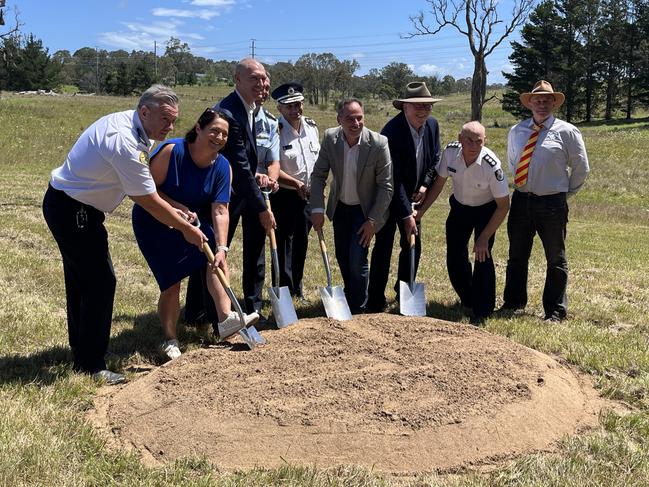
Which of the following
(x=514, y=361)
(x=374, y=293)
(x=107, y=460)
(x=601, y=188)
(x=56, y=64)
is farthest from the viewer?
(x=56, y=64)

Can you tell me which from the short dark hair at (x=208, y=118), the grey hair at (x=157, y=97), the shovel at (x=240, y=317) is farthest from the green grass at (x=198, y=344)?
the grey hair at (x=157, y=97)


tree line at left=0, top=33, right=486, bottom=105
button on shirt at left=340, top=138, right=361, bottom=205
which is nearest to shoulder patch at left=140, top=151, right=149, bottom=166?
button on shirt at left=340, top=138, right=361, bottom=205

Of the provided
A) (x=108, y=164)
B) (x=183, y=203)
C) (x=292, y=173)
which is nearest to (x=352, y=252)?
(x=292, y=173)

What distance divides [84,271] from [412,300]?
9.79 ft

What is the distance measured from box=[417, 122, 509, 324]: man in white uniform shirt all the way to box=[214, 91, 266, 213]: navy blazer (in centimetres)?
185

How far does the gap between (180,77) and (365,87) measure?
28891 millimetres

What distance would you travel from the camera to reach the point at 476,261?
19.1 feet

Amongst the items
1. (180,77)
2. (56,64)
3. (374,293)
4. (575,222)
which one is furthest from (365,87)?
(374,293)

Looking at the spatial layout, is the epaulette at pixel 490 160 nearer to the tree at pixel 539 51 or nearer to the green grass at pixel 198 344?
the green grass at pixel 198 344

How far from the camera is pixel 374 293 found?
6164 mm

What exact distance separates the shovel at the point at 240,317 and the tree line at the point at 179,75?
31933mm

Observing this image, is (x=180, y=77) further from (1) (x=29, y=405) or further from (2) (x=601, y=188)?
(1) (x=29, y=405)

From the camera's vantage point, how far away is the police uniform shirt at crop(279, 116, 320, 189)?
20.1 feet

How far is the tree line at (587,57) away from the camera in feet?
174
